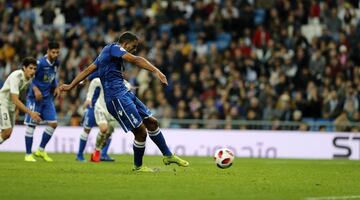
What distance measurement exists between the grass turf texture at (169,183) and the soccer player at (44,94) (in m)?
3.29

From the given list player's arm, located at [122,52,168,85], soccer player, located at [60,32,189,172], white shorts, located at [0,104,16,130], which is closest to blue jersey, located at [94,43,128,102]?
soccer player, located at [60,32,189,172]

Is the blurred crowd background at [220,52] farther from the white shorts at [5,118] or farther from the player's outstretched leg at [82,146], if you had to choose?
the white shorts at [5,118]

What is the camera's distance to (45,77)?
1930 centimetres

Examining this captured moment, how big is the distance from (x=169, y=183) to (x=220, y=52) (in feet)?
58.9

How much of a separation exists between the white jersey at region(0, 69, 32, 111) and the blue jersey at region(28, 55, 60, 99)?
2.35 ft

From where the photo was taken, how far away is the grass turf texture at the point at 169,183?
10.8 m

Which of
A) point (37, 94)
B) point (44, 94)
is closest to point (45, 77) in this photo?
point (44, 94)

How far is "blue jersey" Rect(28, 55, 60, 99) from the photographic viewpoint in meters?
19.1

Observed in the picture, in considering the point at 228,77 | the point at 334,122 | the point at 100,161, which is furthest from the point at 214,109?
the point at 100,161

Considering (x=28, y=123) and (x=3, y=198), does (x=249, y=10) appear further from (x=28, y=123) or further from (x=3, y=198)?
(x=3, y=198)

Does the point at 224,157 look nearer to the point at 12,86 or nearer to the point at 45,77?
the point at 12,86

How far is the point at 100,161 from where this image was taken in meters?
20.0

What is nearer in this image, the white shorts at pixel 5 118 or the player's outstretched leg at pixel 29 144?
the white shorts at pixel 5 118

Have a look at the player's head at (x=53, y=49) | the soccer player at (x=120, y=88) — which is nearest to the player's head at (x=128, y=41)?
the soccer player at (x=120, y=88)
